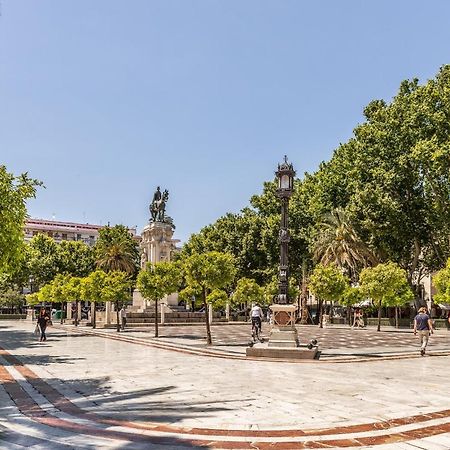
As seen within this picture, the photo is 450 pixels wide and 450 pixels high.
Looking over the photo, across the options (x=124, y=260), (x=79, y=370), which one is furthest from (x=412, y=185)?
(x=124, y=260)

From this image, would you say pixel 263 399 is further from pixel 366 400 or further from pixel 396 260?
pixel 396 260

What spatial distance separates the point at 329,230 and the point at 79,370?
112 ft

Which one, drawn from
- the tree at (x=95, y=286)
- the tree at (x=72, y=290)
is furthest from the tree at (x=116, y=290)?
the tree at (x=72, y=290)

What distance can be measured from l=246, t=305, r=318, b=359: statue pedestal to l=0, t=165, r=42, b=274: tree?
8488 mm

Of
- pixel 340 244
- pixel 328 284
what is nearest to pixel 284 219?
pixel 328 284

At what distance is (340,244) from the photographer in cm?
4425

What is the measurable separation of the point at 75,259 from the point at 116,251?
7264mm

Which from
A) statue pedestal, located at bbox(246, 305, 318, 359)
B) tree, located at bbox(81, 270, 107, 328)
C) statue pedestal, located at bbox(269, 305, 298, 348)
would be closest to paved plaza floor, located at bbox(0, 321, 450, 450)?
statue pedestal, located at bbox(246, 305, 318, 359)

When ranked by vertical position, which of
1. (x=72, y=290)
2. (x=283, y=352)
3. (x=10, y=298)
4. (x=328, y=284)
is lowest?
(x=10, y=298)

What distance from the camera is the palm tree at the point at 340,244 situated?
43.4m

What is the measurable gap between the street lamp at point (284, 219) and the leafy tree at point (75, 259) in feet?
173

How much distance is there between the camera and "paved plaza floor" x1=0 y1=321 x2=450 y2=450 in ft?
21.6

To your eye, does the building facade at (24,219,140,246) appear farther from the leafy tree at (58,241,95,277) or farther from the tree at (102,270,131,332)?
the tree at (102,270,131,332)

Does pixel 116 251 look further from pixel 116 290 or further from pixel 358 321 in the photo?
pixel 358 321
